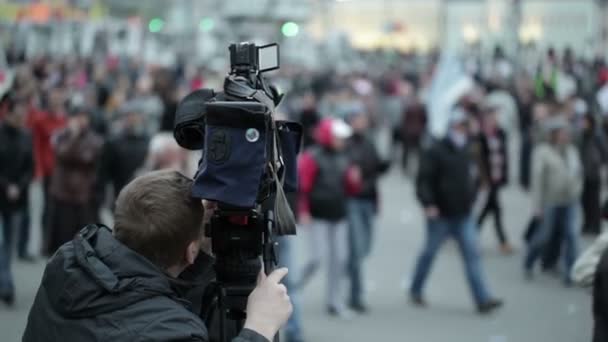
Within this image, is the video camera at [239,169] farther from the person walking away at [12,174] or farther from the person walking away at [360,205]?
the person walking away at [12,174]

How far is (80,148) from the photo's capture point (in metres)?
9.70

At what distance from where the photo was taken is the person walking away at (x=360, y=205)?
9492mm

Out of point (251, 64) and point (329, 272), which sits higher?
point (251, 64)

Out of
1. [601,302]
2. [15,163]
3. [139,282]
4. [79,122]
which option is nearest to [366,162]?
[79,122]

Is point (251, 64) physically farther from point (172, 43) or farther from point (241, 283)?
point (172, 43)

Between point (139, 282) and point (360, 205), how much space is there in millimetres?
6900

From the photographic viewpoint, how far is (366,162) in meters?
9.73

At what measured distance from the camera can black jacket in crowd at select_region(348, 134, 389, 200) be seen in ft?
31.6

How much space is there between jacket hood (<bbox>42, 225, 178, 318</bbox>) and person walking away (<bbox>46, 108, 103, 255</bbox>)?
693cm

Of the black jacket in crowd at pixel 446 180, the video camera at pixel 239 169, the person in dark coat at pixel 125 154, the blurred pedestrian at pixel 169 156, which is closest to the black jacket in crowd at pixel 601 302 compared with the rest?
the video camera at pixel 239 169

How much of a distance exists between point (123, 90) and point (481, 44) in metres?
33.8

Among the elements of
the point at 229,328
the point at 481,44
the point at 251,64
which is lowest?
the point at 481,44

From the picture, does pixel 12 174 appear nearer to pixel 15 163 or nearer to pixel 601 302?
pixel 15 163

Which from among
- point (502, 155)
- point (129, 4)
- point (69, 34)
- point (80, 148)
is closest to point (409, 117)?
point (502, 155)
